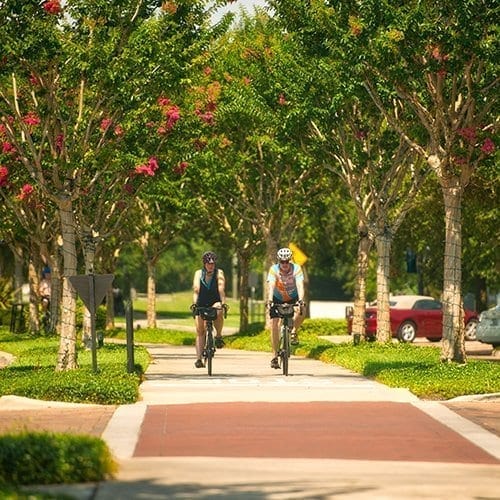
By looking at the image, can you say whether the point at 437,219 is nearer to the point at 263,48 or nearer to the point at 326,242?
the point at 263,48

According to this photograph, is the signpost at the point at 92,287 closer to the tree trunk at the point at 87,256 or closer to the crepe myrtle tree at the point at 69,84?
the crepe myrtle tree at the point at 69,84

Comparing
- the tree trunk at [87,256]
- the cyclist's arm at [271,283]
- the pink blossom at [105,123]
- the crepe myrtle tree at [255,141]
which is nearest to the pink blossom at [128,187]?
the tree trunk at [87,256]

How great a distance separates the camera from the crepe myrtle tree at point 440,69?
2319 centimetres

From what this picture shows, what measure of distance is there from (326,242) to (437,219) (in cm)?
1796

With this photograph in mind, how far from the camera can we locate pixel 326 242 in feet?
215

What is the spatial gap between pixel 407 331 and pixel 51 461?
38.0 metres

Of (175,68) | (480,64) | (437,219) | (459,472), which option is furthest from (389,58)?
(437,219)

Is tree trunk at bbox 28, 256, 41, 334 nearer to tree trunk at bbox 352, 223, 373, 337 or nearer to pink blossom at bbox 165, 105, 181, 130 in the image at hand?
tree trunk at bbox 352, 223, 373, 337

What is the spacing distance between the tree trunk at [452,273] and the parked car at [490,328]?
45.1 feet

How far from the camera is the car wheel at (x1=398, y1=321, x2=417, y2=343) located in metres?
48.4

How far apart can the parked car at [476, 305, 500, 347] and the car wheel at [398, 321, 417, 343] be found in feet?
29.6

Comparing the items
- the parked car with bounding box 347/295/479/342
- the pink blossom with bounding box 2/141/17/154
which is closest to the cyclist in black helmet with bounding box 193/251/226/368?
the pink blossom with bounding box 2/141/17/154

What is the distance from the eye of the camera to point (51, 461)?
11.1 meters

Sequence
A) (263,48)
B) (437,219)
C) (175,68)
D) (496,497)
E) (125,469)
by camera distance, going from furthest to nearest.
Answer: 1. (437,219)
2. (263,48)
3. (175,68)
4. (125,469)
5. (496,497)
